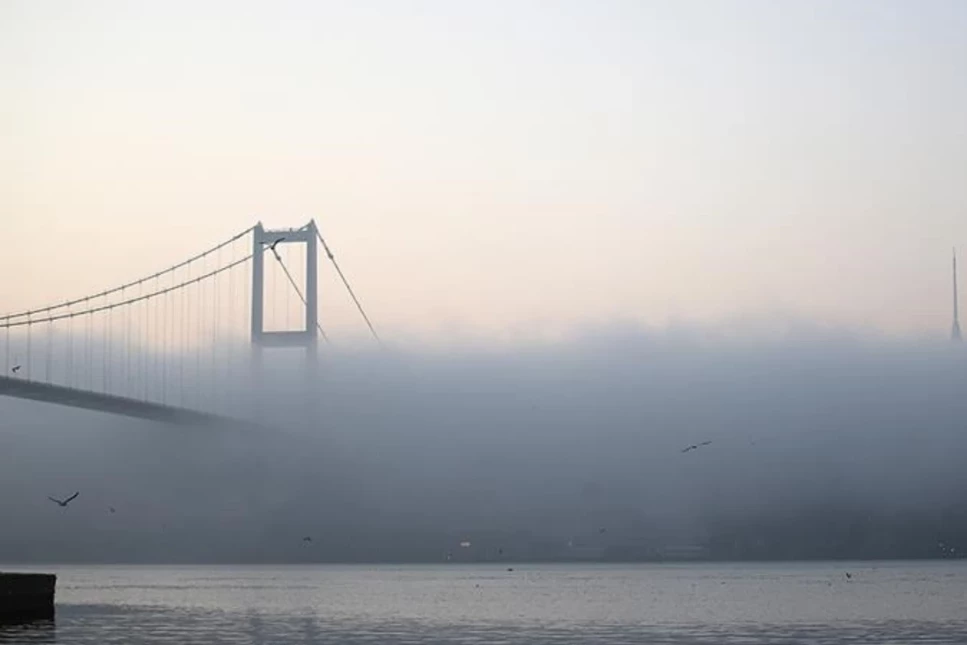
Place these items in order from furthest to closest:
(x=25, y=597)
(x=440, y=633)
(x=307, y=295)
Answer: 1. (x=307, y=295)
2. (x=25, y=597)
3. (x=440, y=633)

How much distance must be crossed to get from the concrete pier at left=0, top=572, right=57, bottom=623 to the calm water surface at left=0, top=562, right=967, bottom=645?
1289 millimetres

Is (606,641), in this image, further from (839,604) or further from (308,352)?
(308,352)

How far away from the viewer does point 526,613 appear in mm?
66500

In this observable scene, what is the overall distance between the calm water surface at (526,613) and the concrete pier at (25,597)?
1.29 meters

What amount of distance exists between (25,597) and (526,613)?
63.4 ft

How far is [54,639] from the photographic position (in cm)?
4822

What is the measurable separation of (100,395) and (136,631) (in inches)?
908

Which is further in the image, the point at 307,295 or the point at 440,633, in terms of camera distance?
the point at 307,295

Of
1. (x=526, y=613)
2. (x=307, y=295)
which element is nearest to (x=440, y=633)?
(x=526, y=613)

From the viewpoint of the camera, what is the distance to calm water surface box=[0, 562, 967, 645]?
164 feet

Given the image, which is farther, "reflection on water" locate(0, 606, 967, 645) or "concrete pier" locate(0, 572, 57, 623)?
"concrete pier" locate(0, 572, 57, 623)

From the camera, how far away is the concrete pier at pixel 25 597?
5856 cm

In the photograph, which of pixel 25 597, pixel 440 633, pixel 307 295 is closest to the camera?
pixel 440 633

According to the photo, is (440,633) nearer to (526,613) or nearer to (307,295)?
(526,613)
